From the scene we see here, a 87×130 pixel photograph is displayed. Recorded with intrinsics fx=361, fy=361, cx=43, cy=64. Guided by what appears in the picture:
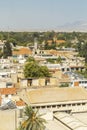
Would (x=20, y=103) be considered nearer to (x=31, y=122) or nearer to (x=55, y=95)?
(x=55, y=95)

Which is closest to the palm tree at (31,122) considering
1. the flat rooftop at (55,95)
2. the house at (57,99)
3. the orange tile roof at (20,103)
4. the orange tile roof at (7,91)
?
the orange tile roof at (20,103)

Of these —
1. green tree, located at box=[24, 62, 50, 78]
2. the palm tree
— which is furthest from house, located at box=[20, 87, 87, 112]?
green tree, located at box=[24, 62, 50, 78]

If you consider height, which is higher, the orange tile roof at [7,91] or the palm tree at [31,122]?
the palm tree at [31,122]

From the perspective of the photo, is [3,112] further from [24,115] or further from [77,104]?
[77,104]

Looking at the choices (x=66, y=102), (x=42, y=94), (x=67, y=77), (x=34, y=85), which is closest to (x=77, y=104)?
(x=66, y=102)

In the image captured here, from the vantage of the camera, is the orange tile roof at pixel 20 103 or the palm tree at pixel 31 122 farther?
the orange tile roof at pixel 20 103

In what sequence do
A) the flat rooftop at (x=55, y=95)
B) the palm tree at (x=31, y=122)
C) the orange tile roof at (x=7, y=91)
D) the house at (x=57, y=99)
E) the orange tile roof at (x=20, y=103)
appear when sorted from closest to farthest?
the palm tree at (x=31, y=122)
the orange tile roof at (x=20, y=103)
the house at (x=57, y=99)
the flat rooftop at (x=55, y=95)
the orange tile roof at (x=7, y=91)

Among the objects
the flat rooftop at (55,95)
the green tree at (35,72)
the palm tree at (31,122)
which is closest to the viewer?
the palm tree at (31,122)

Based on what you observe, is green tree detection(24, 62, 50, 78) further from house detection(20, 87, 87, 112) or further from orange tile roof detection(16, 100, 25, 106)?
orange tile roof detection(16, 100, 25, 106)

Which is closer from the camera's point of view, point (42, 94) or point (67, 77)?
point (42, 94)

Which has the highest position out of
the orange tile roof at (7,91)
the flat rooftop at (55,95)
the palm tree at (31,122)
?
the palm tree at (31,122)

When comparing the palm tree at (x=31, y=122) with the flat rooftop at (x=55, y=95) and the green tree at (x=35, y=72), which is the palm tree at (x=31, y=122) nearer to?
the flat rooftop at (x=55, y=95)
